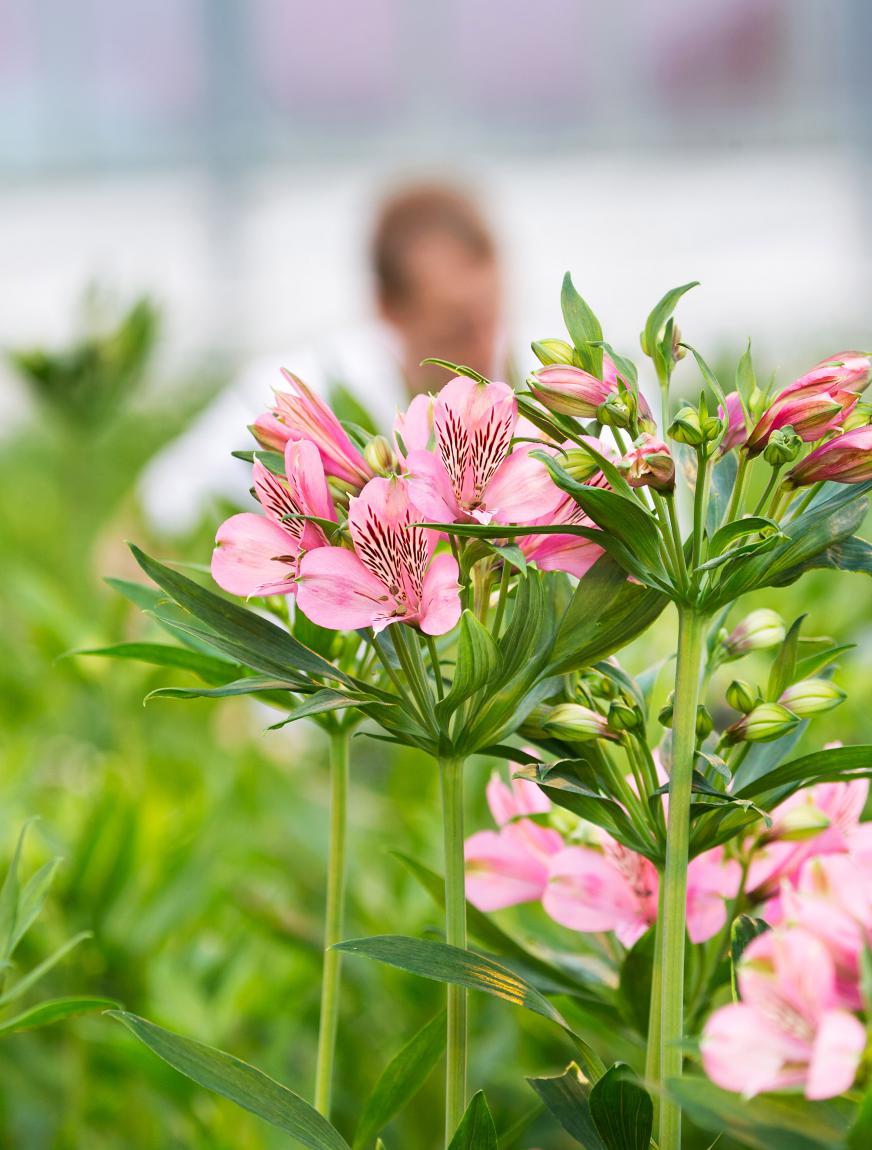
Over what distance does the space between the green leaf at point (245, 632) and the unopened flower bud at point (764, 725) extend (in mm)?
117

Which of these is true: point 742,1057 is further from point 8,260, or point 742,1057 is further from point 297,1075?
point 8,260

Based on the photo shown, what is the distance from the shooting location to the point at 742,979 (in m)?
0.30

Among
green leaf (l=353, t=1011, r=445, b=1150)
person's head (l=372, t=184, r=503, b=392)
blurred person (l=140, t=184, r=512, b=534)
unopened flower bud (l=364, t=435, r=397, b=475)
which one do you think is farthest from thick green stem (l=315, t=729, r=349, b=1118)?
person's head (l=372, t=184, r=503, b=392)

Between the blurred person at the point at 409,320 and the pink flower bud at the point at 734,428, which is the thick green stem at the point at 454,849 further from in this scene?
the blurred person at the point at 409,320

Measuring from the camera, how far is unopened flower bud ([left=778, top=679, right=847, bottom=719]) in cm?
40

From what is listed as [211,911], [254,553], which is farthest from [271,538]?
[211,911]

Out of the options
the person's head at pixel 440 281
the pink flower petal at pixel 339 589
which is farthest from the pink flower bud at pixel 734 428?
the person's head at pixel 440 281

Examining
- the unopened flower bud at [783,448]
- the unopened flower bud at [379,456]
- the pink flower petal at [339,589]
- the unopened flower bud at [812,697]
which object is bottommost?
the unopened flower bud at [812,697]

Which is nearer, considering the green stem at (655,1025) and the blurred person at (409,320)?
the green stem at (655,1025)

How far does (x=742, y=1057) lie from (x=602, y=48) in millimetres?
10297

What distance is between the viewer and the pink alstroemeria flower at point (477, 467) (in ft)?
1.19

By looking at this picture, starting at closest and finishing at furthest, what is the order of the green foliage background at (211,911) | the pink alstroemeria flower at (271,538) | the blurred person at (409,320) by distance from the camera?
the pink alstroemeria flower at (271,538) < the green foliage background at (211,911) < the blurred person at (409,320)

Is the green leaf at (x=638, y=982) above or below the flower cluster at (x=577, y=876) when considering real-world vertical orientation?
below

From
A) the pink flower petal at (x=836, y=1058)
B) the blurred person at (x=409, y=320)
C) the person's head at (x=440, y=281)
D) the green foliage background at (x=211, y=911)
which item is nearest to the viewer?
the pink flower petal at (x=836, y=1058)
